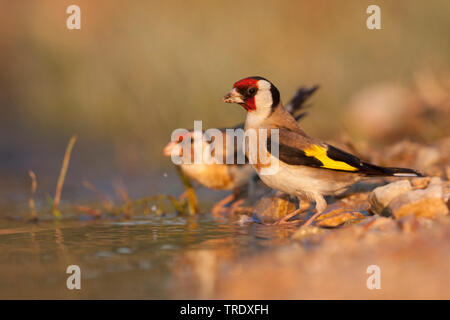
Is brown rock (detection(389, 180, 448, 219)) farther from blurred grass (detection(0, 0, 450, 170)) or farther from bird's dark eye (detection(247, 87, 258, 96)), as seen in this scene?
blurred grass (detection(0, 0, 450, 170))

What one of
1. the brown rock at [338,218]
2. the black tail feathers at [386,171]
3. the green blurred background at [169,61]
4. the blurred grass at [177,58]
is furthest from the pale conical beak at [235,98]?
the blurred grass at [177,58]

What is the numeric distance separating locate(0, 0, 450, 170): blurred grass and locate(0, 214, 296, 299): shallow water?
4897mm

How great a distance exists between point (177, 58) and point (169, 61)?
165 mm

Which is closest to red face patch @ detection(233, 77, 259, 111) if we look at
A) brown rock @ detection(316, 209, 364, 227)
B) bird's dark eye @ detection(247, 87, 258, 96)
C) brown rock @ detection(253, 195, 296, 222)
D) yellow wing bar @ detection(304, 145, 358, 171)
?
bird's dark eye @ detection(247, 87, 258, 96)

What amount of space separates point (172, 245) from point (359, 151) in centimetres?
326

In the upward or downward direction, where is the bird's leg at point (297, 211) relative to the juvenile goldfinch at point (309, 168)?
downward

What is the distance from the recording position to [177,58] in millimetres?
10953

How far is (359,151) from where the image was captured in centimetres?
677

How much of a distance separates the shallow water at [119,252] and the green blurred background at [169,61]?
469cm

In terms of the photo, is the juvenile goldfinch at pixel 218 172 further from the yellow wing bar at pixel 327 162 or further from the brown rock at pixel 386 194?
the brown rock at pixel 386 194

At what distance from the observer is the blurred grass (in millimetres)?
10461

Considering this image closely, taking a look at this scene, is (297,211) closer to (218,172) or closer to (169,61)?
(218,172)

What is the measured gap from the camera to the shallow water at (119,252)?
3158 millimetres

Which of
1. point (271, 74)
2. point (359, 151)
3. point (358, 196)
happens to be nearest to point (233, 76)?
point (271, 74)
